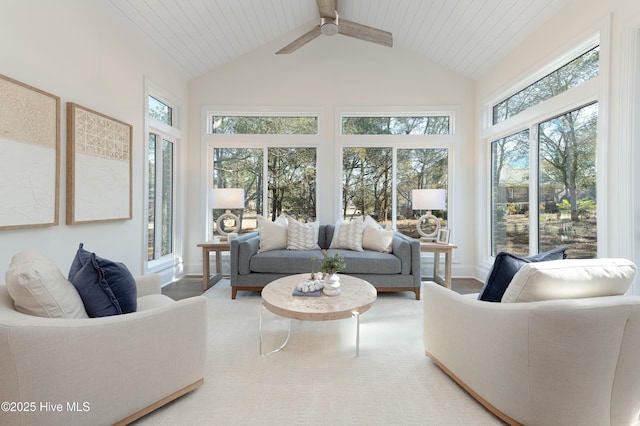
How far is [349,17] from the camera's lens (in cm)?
434

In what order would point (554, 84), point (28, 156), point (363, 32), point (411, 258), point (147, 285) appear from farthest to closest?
point (411, 258), point (554, 84), point (363, 32), point (147, 285), point (28, 156)

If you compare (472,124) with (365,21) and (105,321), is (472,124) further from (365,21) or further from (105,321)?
(105,321)

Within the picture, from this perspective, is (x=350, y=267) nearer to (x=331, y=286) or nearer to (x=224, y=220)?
(x=331, y=286)

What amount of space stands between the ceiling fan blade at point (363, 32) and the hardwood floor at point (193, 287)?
121 inches

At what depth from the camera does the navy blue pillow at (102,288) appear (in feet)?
4.84

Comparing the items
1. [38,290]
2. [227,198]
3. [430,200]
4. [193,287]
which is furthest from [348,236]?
[38,290]

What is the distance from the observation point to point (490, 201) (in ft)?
14.2

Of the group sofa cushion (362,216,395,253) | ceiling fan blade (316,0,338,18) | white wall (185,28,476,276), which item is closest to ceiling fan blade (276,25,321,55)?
ceiling fan blade (316,0,338,18)

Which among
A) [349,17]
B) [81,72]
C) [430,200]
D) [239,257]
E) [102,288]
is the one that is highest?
[349,17]

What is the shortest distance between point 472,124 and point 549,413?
13.4 feet

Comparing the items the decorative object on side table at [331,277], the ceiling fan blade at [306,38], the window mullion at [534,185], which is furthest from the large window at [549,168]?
the ceiling fan blade at [306,38]

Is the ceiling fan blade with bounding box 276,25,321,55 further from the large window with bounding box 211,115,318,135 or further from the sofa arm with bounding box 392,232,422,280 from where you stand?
the sofa arm with bounding box 392,232,422,280

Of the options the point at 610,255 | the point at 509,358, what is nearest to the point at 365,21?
the point at 610,255

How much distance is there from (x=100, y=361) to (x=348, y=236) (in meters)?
2.98
